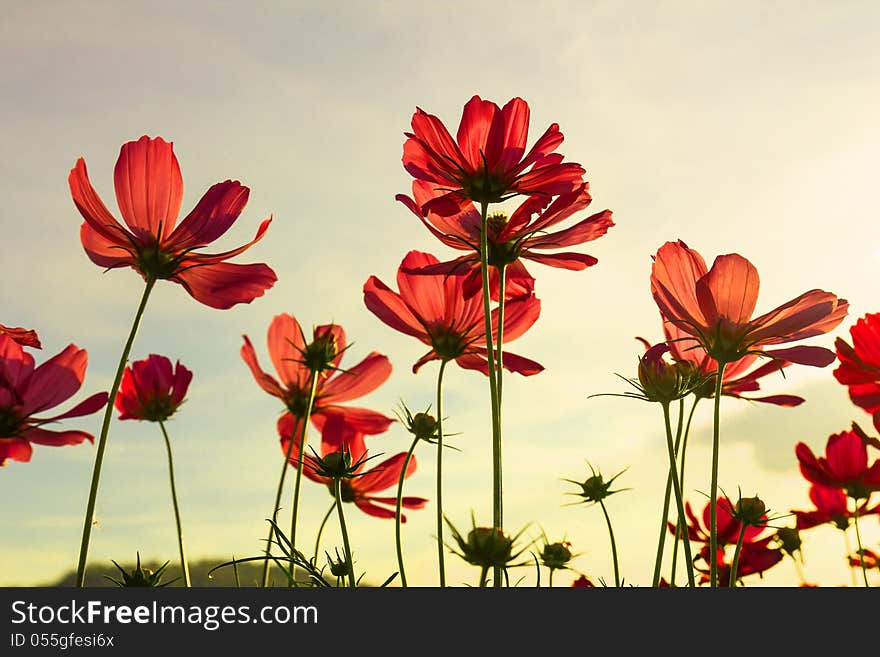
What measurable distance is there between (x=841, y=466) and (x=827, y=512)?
0.25 m

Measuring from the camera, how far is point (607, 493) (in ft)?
3.01

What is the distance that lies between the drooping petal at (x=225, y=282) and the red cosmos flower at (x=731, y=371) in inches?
13.8

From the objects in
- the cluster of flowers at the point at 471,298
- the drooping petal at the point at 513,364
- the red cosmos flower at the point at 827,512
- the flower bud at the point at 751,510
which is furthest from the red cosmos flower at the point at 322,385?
the red cosmos flower at the point at 827,512

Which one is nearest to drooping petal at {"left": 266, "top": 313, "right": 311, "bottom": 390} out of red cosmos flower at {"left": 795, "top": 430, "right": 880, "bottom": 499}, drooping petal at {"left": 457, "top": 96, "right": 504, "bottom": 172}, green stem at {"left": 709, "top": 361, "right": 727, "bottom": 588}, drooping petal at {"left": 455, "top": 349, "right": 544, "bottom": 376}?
drooping petal at {"left": 455, "top": 349, "right": 544, "bottom": 376}

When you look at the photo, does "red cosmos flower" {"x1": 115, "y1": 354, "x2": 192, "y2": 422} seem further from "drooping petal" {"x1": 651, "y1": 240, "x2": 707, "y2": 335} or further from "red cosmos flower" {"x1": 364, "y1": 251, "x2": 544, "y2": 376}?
"drooping petal" {"x1": 651, "y1": 240, "x2": 707, "y2": 335}

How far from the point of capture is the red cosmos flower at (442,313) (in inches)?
33.1

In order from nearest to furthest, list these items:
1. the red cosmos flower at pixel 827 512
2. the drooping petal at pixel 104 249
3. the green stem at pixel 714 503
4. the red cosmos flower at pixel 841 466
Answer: the green stem at pixel 714 503, the drooping petal at pixel 104 249, the red cosmos flower at pixel 841 466, the red cosmos flower at pixel 827 512

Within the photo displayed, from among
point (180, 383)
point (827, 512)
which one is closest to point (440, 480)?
point (180, 383)

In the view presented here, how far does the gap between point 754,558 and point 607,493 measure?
31 centimetres

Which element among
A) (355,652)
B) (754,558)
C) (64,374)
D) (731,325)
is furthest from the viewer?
(754,558)

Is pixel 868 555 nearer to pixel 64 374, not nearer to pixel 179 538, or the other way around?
pixel 179 538

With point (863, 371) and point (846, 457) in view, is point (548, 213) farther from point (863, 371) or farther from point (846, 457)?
point (846, 457)

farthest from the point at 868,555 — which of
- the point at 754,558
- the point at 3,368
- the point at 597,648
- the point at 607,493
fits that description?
the point at 3,368

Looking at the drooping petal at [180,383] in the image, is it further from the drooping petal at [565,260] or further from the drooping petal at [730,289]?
the drooping petal at [730,289]
